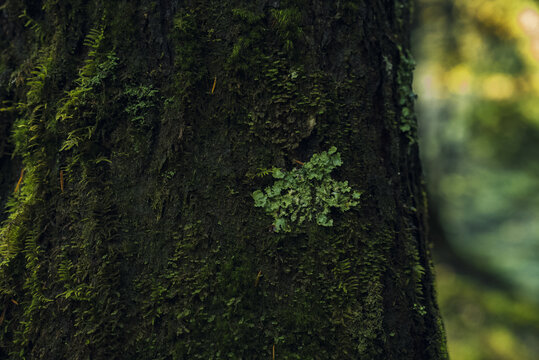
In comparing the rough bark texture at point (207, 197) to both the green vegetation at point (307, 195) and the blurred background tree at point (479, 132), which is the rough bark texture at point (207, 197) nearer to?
the green vegetation at point (307, 195)

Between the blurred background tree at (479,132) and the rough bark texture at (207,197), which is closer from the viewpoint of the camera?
the rough bark texture at (207,197)

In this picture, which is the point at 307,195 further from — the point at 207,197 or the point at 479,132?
the point at 479,132

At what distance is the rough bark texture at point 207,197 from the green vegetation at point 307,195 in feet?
0.11

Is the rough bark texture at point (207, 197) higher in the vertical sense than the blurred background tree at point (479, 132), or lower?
higher

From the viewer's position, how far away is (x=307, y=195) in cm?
134

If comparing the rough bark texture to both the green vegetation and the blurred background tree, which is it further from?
the blurred background tree

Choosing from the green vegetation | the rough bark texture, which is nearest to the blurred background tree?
the rough bark texture

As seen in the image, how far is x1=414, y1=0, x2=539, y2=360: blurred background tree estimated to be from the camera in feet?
18.9

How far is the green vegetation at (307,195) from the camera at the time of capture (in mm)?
1319

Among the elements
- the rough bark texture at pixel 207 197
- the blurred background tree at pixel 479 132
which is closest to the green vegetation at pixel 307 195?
the rough bark texture at pixel 207 197

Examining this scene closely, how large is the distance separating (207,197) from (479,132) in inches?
377

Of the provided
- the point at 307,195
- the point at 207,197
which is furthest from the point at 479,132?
the point at 207,197

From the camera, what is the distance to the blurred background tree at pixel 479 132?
227 inches

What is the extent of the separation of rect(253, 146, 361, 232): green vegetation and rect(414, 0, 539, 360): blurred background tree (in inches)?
192
